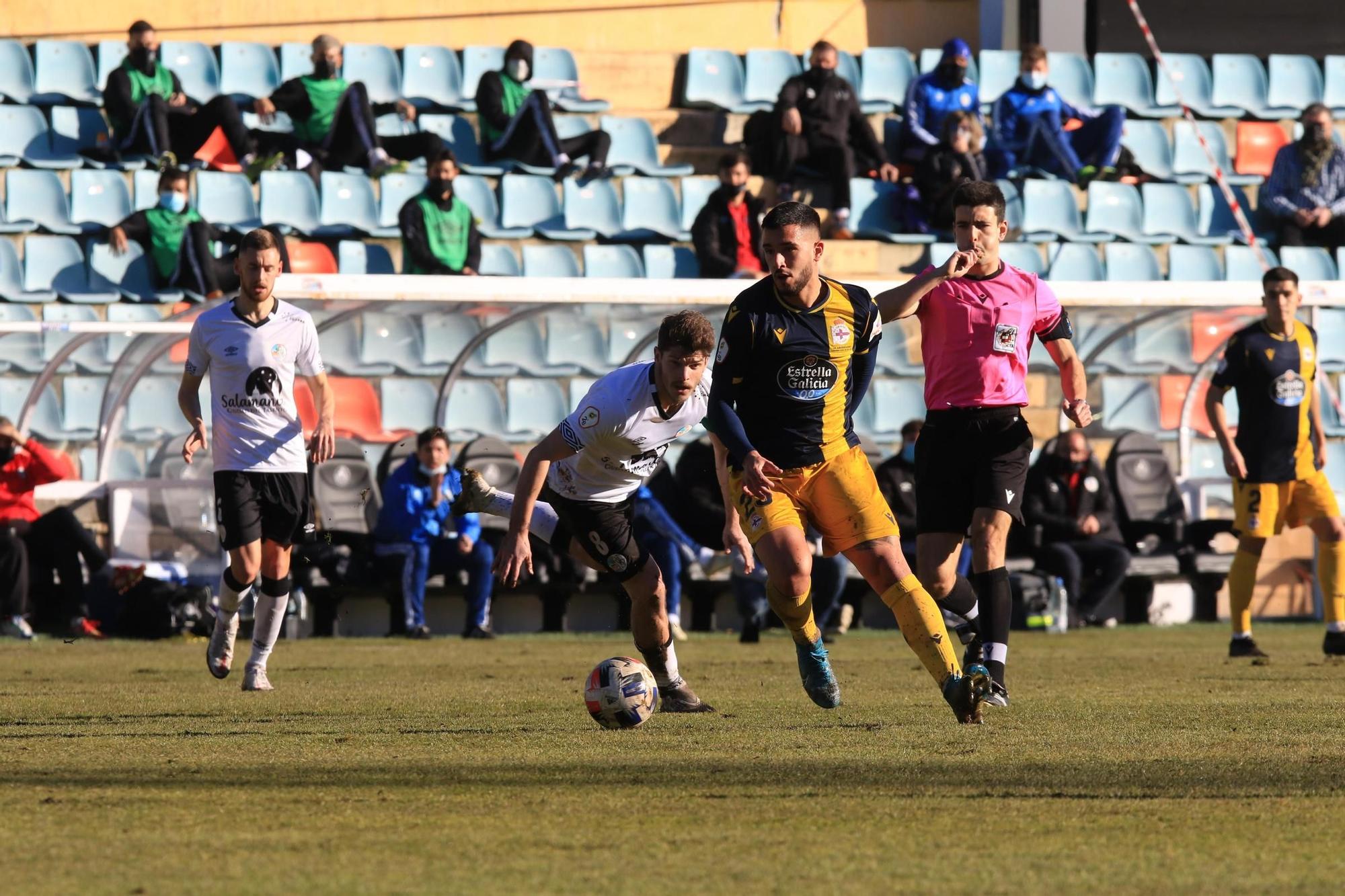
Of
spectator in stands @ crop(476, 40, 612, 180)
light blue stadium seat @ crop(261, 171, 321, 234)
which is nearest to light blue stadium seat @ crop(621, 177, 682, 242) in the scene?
spectator in stands @ crop(476, 40, 612, 180)

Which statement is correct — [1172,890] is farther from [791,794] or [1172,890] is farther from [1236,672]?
[1236,672]

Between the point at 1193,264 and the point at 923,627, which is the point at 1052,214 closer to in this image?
the point at 1193,264

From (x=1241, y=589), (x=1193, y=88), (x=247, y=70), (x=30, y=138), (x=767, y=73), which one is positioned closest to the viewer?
(x=1241, y=589)

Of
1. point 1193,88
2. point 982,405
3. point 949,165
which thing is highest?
point 1193,88

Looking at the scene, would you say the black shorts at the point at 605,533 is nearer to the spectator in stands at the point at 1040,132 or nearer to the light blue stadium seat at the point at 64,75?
the light blue stadium seat at the point at 64,75

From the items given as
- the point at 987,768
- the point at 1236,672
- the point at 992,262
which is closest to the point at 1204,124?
the point at 1236,672

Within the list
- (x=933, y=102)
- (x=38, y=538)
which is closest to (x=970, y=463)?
(x=38, y=538)

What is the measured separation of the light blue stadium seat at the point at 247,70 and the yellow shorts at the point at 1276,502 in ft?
33.3

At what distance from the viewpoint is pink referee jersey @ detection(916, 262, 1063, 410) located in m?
7.70

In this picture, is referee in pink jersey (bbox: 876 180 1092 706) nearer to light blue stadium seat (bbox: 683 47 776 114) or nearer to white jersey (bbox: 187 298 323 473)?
white jersey (bbox: 187 298 323 473)

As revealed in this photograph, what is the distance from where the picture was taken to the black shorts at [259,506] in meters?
9.01

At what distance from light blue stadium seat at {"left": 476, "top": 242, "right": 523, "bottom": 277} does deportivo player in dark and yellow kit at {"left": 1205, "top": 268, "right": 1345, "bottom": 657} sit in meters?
Answer: 7.44

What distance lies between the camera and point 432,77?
61.4 ft

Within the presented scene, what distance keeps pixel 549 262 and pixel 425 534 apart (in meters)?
4.03
